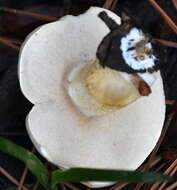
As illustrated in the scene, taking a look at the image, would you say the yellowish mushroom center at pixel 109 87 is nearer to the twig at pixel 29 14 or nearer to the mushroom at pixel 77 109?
the mushroom at pixel 77 109

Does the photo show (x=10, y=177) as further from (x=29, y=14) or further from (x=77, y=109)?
(x=29, y=14)

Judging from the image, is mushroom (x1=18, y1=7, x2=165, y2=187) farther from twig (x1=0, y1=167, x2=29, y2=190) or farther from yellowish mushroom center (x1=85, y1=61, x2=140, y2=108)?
twig (x1=0, y1=167, x2=29, y2=190)

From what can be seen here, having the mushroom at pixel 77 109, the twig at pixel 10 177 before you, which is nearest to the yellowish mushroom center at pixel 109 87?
the mushroom at pixel 77 109

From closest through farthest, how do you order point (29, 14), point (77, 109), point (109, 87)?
point (109, 87)
point (77, 109)
point (29, 14)

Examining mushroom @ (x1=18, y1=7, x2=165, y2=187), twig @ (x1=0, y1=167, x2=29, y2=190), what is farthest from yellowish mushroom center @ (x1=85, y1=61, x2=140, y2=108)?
twig @ (x1=0, y1=167, x2=29, y2=190)

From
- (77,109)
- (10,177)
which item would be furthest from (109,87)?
(10,177)

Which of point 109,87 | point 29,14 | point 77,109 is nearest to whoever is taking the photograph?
point 109,87

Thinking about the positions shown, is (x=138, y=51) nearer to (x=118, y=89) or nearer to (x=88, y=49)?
(x=118, y=89)

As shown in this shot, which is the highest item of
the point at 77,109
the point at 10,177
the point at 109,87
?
the point at 109,87

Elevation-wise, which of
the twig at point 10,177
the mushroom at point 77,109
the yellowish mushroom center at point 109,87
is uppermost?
the yellowish mushroom center at point 109,87
